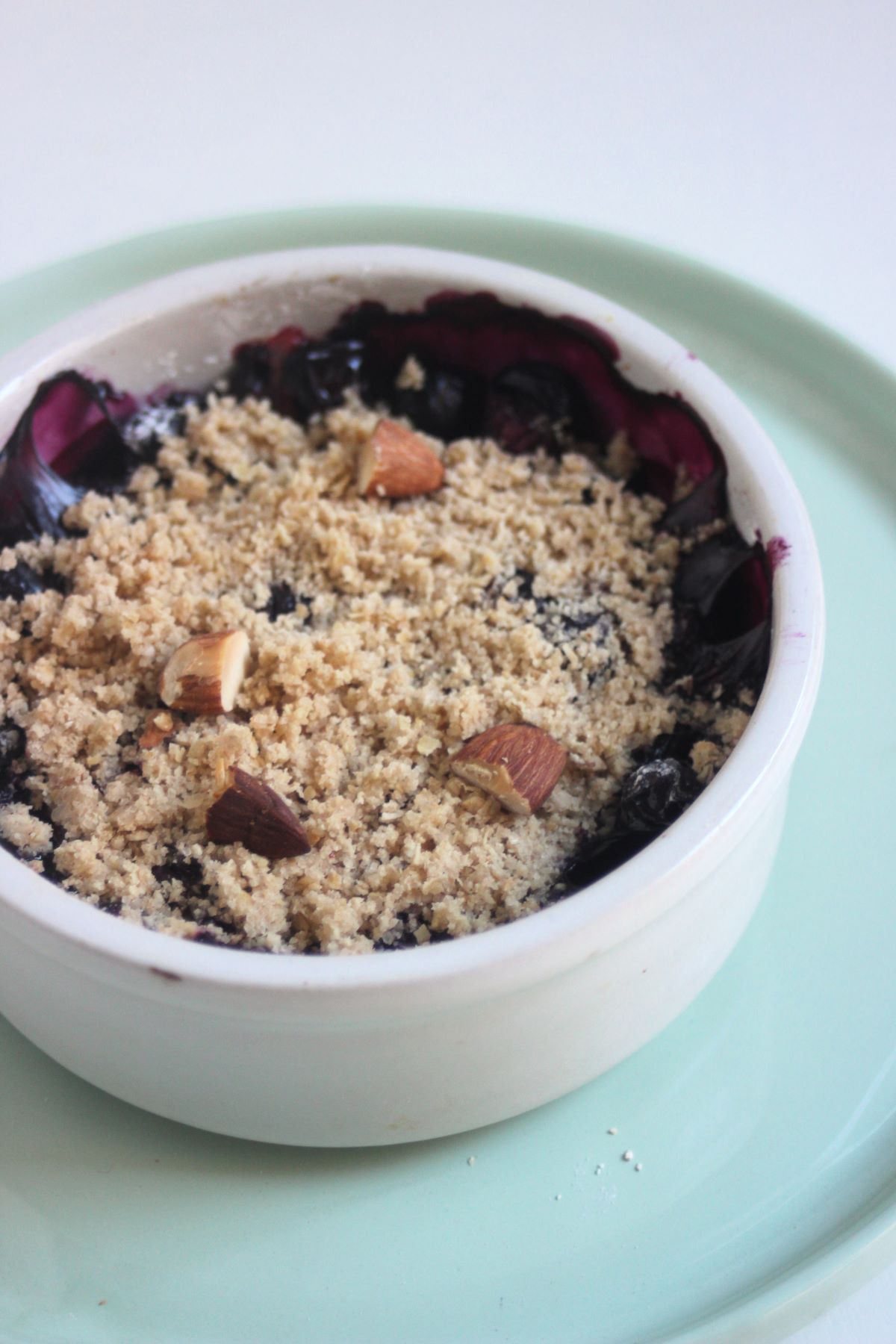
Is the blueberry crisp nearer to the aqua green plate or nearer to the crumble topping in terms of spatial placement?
the crumble topping

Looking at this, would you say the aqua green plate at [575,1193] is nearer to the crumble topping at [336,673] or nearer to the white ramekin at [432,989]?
the white ramekin at [432,989]

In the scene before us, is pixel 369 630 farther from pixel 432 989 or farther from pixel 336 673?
pixel 432 989

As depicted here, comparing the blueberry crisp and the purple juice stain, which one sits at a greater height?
the purple juice stain

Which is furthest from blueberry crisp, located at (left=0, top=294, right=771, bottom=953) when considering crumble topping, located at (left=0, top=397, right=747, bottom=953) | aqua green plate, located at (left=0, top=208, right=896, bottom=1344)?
aqua green plate, located at (left=0, top=208, right=896, bottom=1344)

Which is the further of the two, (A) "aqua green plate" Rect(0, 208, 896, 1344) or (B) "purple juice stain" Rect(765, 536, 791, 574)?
(B) "purple juice stain" Rect(765, 536, 791, 574)

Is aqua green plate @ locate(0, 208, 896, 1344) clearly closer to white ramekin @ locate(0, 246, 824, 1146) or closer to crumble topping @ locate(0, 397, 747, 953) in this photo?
white ramekin @ locate(0, 246, 824, 1146)

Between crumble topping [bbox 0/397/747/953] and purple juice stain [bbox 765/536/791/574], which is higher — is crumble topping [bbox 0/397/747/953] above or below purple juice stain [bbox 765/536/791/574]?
below
